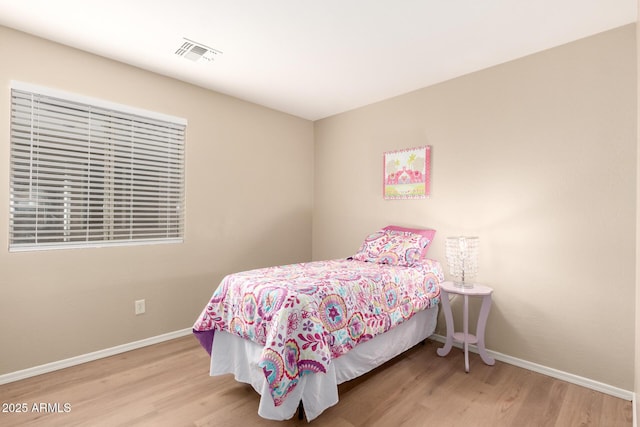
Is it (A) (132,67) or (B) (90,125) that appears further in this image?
(A) (132,67)

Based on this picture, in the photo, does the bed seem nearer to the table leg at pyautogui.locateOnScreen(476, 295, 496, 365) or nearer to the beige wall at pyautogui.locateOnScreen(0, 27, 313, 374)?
the table leg at pyautogui.locateOnScreen(476, 295, 496, 365)

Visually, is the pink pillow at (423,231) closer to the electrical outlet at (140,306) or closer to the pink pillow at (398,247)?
the pink pillow at (398,247)

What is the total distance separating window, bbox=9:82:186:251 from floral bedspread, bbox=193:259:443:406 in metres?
1.25

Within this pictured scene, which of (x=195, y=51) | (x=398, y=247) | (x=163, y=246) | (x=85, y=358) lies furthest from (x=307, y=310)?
(x=195, y=51)

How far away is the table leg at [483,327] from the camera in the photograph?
8.17ft

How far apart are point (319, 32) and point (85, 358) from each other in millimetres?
3107

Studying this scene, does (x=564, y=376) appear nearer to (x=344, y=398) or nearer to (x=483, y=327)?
(x=483, y=327)

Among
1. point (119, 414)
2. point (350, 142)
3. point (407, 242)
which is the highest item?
point (350, 142)

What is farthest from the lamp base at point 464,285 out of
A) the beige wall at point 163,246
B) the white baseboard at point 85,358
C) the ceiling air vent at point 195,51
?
the ceiling air vent at point 195,51

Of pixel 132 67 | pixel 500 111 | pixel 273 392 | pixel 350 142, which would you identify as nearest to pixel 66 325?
pixel 273 392

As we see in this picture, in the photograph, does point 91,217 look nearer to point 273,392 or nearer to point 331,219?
point 273,392

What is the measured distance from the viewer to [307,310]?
178cm

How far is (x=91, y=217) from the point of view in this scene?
2598 millimetres

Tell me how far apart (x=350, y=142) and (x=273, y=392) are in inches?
117
